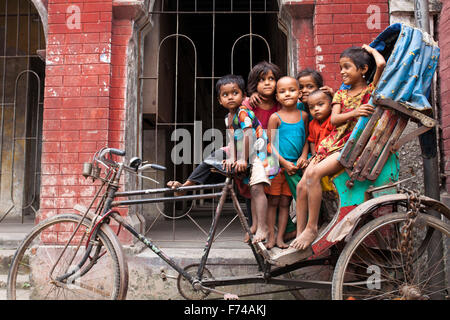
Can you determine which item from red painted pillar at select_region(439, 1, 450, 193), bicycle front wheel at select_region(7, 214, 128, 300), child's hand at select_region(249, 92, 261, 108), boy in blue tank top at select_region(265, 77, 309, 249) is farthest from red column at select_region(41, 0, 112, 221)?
red painted pillar at select_region(439, 1, 450, 193)

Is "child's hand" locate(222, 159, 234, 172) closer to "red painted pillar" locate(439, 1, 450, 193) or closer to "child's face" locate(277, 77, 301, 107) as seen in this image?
"child's face" locate(277, 77, 301, 107)

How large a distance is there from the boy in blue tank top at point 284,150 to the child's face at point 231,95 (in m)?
0.30

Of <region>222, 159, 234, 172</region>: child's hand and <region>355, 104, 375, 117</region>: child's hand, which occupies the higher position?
<region>355, 104, 375, 117</region>: child's hand

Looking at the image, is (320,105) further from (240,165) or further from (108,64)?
(108,64)

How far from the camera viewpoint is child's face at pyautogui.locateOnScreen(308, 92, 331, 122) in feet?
8.82

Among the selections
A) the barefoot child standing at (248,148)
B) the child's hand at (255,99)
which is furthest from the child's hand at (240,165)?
the child's hand at (255,99)

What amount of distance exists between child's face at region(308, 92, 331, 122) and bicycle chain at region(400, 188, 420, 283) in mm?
806

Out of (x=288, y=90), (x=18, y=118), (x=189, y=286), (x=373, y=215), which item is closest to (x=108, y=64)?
(x=288, y=90)

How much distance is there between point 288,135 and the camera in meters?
2.81

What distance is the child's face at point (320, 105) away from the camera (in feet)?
8.82

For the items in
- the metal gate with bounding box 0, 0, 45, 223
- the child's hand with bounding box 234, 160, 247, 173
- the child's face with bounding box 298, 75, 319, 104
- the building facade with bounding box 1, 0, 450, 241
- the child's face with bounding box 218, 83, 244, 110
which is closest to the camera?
the child's hand with bounding box 234, 160, 247, 173

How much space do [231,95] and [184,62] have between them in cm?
720

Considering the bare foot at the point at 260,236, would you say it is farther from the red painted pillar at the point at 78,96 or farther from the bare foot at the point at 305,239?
the red painted pillar at the point at 78,96
